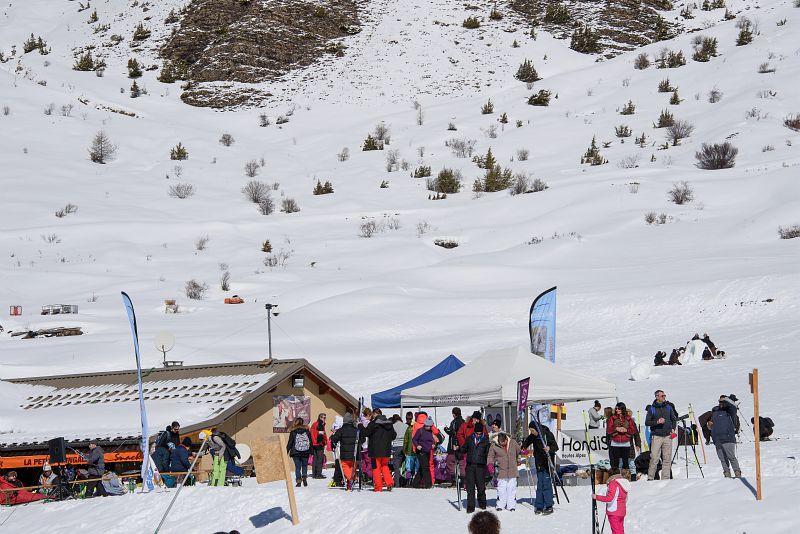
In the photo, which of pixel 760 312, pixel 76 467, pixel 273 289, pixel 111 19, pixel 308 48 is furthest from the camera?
pixel 111 19

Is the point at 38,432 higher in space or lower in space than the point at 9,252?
lower

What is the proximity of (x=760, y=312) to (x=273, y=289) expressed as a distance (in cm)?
1766

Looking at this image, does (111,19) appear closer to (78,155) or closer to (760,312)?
(78,155)

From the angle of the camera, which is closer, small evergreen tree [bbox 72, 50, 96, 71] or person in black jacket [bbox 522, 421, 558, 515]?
person in black jacket [bbox 522, 421, 558, 515]

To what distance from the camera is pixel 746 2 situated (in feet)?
250

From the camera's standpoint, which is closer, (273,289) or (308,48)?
(273,289)

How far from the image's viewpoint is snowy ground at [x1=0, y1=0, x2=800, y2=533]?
27.3 meters

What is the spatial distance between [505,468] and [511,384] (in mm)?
2471

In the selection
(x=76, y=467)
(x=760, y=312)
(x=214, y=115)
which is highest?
(x=214, y=115)

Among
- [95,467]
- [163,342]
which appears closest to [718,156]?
[163,342]

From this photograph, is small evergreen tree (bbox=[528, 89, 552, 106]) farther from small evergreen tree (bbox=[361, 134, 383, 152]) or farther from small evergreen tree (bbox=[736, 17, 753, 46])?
small evergreen tree (bbox=[736, 17, 753, 46])

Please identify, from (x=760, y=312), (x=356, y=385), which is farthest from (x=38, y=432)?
(x=760, y=312)

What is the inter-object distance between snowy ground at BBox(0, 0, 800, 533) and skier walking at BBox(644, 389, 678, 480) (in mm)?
840

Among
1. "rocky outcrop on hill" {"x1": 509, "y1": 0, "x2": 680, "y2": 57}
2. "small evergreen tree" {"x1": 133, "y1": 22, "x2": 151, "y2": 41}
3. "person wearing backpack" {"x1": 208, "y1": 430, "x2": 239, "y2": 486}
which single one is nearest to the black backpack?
"person wearing backpack" {"x1": 208, "y1": 430, "x2": 239, "y2": 486}
